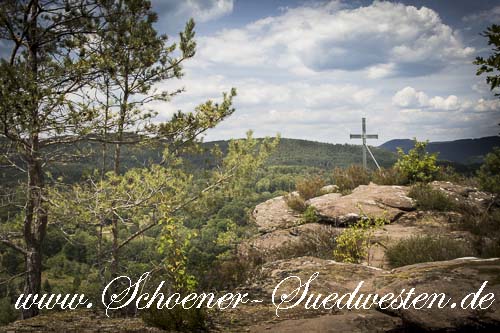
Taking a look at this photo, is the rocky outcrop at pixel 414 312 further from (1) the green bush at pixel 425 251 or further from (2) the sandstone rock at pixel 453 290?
(1) the green bush at pixel 425 251

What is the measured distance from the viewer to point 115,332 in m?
3.55

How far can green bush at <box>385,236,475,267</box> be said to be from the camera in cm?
588

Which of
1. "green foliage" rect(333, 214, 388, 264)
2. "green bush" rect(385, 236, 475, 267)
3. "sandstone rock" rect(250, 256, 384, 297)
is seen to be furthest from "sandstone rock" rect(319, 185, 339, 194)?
"sandstone rock" rect(250, 256, 384, 297)

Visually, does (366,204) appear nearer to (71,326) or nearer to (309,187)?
(309,187)

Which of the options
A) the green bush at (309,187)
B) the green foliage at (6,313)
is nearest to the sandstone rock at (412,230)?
the green bush at (309,187)

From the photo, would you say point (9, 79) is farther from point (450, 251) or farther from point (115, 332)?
point (450, 251)

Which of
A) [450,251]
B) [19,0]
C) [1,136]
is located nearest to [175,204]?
[1,136]

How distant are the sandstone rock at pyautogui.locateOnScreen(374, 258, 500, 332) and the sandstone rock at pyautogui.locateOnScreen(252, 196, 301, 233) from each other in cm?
697

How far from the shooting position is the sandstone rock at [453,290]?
2678 millimetres

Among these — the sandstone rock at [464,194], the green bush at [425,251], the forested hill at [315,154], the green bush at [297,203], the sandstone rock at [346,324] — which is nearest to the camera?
the sandstone rock at [346,324]

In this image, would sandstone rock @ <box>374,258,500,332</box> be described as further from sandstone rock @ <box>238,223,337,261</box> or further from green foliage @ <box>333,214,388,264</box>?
sandstone rock @ <box>238,223,337,261</box>

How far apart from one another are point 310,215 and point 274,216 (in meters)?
1.68

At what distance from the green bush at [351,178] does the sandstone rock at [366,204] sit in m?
1.52

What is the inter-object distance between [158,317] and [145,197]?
3796 mm
